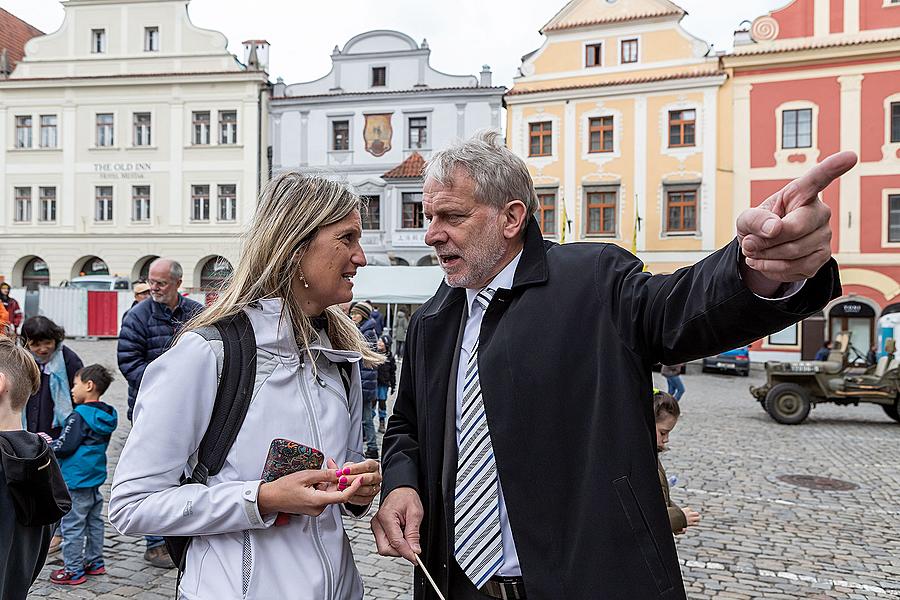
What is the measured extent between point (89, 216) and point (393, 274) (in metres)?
16.3

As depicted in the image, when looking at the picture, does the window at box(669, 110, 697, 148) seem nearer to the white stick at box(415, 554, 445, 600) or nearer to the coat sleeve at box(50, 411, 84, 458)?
the coat sleeve at box(50, 411, 84, 458)

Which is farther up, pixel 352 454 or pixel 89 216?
pixel 89 216

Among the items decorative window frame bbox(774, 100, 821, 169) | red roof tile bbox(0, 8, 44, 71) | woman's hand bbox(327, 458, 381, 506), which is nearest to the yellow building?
decorative window frame bbox(774, 100, 821, 169)

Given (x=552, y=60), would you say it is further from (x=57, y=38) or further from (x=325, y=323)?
(x=325, y=323)

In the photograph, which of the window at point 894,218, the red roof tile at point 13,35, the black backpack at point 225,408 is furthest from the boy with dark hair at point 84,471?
the red roof tile at point 13,35

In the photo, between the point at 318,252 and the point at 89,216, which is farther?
the point at 89,216

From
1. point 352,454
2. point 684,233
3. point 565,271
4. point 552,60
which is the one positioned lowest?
point 352,454

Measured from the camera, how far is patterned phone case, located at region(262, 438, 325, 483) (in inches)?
70.3

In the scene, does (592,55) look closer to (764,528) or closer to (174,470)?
(764,528)

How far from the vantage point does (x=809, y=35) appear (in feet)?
83.9

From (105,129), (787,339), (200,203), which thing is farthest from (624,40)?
(105,129)

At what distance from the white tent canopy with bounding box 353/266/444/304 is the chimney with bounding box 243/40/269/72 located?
13355mm

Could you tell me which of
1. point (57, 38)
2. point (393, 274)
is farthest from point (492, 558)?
point (57, 38)

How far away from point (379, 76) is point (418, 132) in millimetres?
2886
